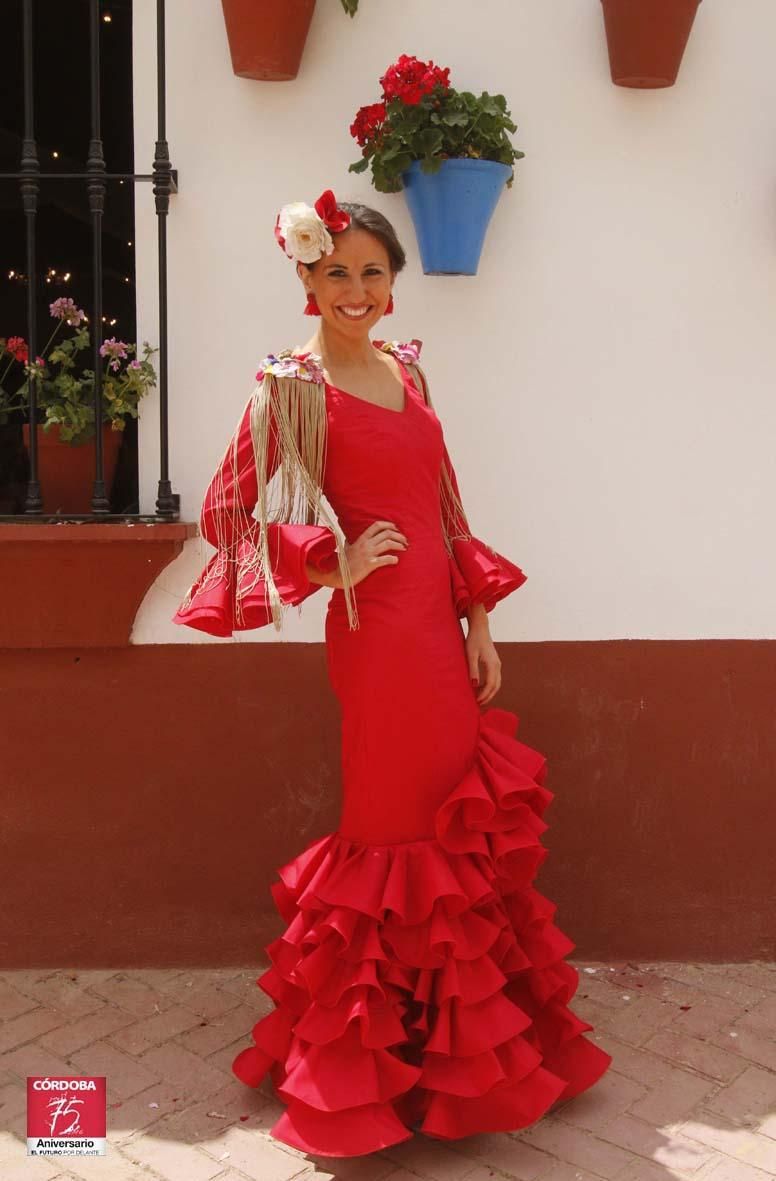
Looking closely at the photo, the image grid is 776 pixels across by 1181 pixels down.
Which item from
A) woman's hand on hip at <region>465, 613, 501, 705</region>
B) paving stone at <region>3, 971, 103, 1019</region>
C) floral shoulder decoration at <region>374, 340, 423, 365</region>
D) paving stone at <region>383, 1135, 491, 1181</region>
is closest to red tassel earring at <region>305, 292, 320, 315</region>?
floral shoulder decoration at <region>374, 340, 423, 365</region>

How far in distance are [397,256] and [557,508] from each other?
0.99 metres

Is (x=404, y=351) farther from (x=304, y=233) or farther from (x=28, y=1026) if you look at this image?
(x=28, y=1026)

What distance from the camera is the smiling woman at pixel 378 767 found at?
2.75m

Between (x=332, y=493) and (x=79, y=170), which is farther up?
(x=79, y=170)

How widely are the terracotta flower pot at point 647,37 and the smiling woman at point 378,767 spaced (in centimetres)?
100

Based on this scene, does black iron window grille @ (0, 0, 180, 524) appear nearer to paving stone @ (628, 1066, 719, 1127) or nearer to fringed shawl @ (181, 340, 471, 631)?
fringed shawl @ (181, 340, 471, 631)

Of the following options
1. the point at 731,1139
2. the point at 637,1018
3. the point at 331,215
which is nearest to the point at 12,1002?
the point at 637,1018

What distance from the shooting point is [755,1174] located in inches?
108

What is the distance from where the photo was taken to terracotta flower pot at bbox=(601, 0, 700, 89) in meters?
3.26

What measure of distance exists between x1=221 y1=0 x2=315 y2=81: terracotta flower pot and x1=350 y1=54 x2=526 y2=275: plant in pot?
0.26 m

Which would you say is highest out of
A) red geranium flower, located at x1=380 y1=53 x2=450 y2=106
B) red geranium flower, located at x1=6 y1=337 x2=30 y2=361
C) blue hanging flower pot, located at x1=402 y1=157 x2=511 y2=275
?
red geranium flower, located at x1=380 y1=53 x2=450 y2=106

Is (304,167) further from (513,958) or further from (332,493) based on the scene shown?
(513,958)

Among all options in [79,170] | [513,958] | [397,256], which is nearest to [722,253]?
[397,256]

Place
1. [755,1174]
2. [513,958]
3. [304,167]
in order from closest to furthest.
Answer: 1. [755,1174]
2. [513,958]
3. [304,167]
